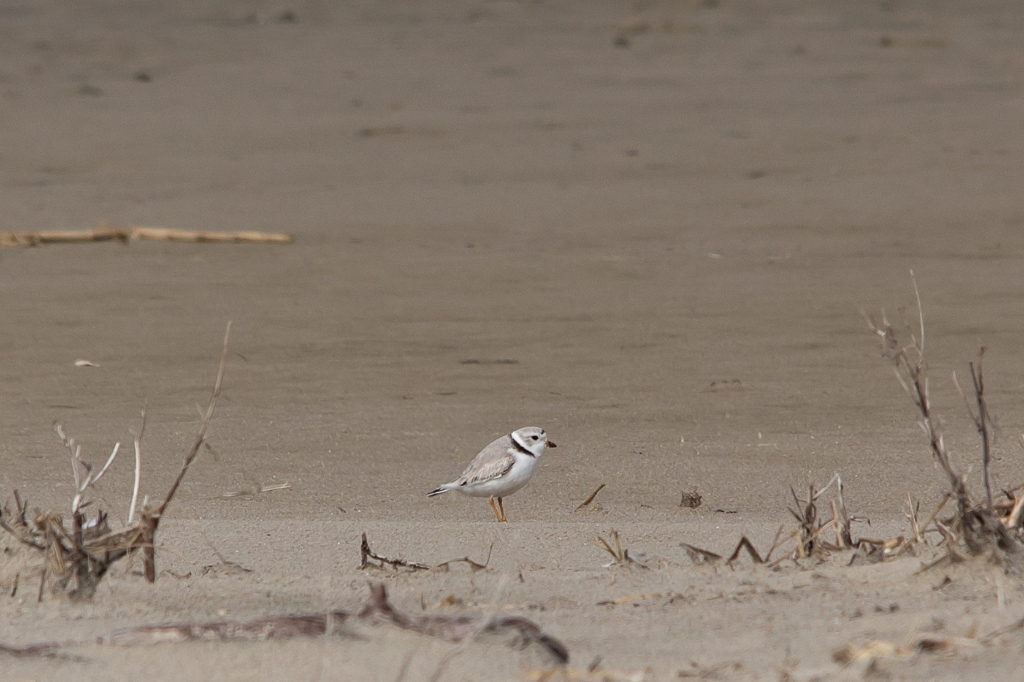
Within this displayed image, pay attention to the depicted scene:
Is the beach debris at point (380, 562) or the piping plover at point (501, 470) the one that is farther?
the piping plover at point (501, 470)

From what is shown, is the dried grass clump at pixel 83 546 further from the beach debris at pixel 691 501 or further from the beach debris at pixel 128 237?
the beach debris at pixel 128 237

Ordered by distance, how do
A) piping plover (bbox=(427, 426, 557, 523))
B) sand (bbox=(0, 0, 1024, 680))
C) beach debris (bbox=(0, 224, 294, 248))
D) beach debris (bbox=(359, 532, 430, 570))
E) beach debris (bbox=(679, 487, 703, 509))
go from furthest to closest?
beach debris (bbox=(0, 224, 294, 248))
piping plover (bbox=(427, 426, 557, 523))
beach debris (bbox=(679, 487, 703, 509))
beach debris (bbox=(359, 532, 430, 570))
sand (bbox=(0, 0, 1024, 680))

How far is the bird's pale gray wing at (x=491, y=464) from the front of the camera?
14.1 feet

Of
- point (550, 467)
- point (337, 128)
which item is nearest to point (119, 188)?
point (337, 128)

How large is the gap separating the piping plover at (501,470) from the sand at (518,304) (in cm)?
12

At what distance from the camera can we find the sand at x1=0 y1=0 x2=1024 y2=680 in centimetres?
270

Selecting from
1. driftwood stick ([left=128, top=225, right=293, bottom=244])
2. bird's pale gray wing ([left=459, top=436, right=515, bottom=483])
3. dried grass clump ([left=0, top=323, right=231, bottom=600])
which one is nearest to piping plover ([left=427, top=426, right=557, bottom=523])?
bird's pale gray wing ([left=459, top=436, right=515, bottom=483])

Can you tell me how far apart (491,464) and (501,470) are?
1.7 inches

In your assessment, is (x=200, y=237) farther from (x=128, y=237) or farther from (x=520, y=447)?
(x=520, y=447)

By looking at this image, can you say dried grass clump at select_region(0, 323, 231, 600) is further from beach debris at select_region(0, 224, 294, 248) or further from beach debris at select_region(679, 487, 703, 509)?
beach debris at select_region(0, 224, 294, 248)

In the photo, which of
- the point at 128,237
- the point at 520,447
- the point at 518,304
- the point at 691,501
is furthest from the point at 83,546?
the point at 128,237

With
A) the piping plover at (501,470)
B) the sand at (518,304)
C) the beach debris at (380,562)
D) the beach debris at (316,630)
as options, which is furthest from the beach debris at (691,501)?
the beach debris at (316,630)

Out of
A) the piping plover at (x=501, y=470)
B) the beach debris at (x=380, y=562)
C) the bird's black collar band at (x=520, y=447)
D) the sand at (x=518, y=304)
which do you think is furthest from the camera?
the bird's black collar band at (x=520, y=447)

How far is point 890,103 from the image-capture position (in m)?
11.6
